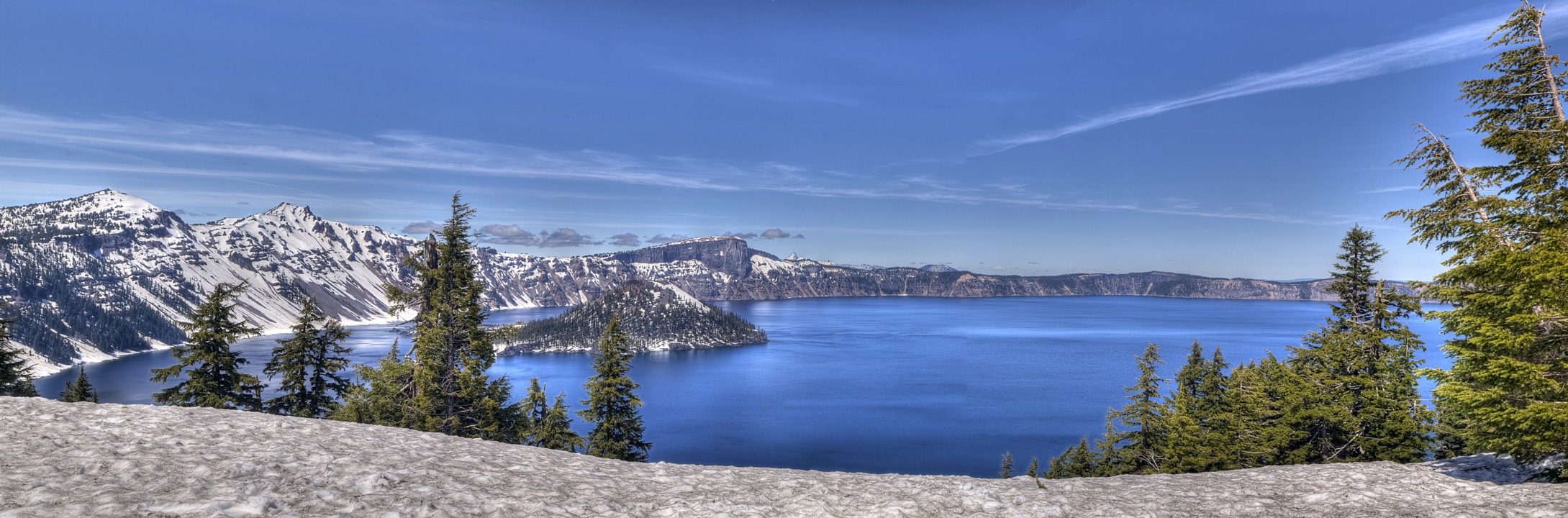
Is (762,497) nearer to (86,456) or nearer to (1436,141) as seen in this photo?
(86,456)

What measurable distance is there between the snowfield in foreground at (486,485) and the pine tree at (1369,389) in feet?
52.6

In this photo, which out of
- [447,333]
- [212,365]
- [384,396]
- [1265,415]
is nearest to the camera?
[447,333]

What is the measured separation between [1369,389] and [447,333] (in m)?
34.9

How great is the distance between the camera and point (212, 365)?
29.0 metres

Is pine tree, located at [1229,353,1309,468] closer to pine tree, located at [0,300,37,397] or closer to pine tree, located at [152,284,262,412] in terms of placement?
pine tree, located at [152,284,262,412]

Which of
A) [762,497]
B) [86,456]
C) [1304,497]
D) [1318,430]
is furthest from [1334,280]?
[86,456]

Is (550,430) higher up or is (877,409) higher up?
(550,430)

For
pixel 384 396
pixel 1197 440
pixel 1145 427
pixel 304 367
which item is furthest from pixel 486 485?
pixel 1145 427

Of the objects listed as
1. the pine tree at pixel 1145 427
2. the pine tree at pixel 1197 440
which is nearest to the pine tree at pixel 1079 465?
the pine tree at pixel 1145 427

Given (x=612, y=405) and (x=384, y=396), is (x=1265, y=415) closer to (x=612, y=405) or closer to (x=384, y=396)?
(x=612, y=405)

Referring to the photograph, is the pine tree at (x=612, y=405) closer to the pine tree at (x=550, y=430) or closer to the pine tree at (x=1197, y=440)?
the pine tree at (x=550, y=430)

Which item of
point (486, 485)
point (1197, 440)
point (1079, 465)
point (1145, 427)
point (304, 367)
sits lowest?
point (1079, 465)

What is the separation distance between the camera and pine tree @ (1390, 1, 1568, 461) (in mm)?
12023

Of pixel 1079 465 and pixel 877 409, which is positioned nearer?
pixel 1079 465
